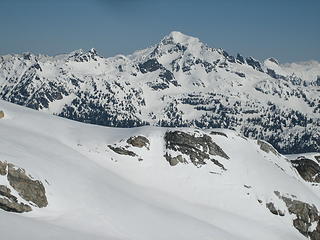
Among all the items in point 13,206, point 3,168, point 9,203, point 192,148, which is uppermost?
point 192,148

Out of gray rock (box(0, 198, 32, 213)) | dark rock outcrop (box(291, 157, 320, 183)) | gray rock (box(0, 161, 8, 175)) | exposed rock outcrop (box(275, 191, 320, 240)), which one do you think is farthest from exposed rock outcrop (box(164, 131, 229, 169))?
gray rock (box(0, 198, 32, 213))

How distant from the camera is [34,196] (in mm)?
45188

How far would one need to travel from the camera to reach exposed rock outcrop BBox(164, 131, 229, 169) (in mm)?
72875

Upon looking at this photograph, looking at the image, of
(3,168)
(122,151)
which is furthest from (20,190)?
(122,151)

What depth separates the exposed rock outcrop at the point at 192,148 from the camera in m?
72.9

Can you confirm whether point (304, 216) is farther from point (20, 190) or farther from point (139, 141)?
point (20, 190)

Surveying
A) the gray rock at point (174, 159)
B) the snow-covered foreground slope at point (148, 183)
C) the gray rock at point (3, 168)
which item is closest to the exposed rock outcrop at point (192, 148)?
the gray rock at point (174, 159)

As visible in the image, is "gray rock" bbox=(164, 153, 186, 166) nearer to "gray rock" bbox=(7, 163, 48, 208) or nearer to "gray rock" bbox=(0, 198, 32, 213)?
"gray rock" bbox=(7, 163, 48, 208)

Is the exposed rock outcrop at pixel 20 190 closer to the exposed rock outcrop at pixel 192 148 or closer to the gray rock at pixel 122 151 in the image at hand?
the gray rock at pixel 122 151

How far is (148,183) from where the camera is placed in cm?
6594

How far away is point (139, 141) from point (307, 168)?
31.8 meters

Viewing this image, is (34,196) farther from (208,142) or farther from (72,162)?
(208,142)

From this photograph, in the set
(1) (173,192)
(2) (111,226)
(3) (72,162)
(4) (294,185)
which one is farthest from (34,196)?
(4) (294,185)

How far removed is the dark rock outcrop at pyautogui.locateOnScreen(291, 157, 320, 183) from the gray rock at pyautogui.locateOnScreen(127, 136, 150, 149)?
29075 mm
